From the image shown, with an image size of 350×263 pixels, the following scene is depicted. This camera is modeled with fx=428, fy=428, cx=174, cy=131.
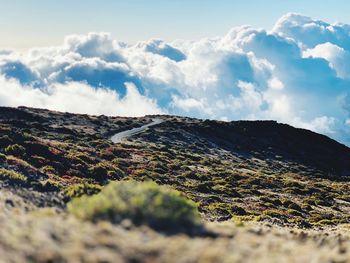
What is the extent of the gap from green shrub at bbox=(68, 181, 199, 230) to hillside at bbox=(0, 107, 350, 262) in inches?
24.1

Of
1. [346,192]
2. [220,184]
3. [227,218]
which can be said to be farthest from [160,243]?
[346,192]

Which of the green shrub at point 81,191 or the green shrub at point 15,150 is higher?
the green shrub at point 15,150

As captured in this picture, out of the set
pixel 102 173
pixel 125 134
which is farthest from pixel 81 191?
pixel 125 134

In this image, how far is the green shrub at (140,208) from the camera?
11.7 m

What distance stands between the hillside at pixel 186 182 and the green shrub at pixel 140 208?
0.61 m

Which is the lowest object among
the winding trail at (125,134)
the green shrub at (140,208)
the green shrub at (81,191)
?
the green shrub at (81,191)

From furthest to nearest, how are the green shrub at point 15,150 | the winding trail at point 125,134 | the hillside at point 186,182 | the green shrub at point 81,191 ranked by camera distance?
the winding trail at point 125,134 → the green shrub at point 15,150 → the green shrub at point 81,191 → the hillside at point 186,182

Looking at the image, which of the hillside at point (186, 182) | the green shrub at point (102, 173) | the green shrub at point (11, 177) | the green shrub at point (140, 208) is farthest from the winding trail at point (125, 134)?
the green shrub at point (140, 208)

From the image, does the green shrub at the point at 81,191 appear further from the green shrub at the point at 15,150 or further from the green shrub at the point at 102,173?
the green shrub at the point at 15,150

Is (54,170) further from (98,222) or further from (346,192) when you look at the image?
(346,192)

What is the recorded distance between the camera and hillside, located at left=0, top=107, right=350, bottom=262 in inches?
398

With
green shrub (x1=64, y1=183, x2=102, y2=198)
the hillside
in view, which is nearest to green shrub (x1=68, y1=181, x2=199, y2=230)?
the hillside

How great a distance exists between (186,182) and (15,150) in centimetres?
1834

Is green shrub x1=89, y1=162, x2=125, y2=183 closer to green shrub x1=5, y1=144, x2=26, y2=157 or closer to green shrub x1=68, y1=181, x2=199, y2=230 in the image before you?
green shrub x1=5, y1=144, x2=26, y2=157
